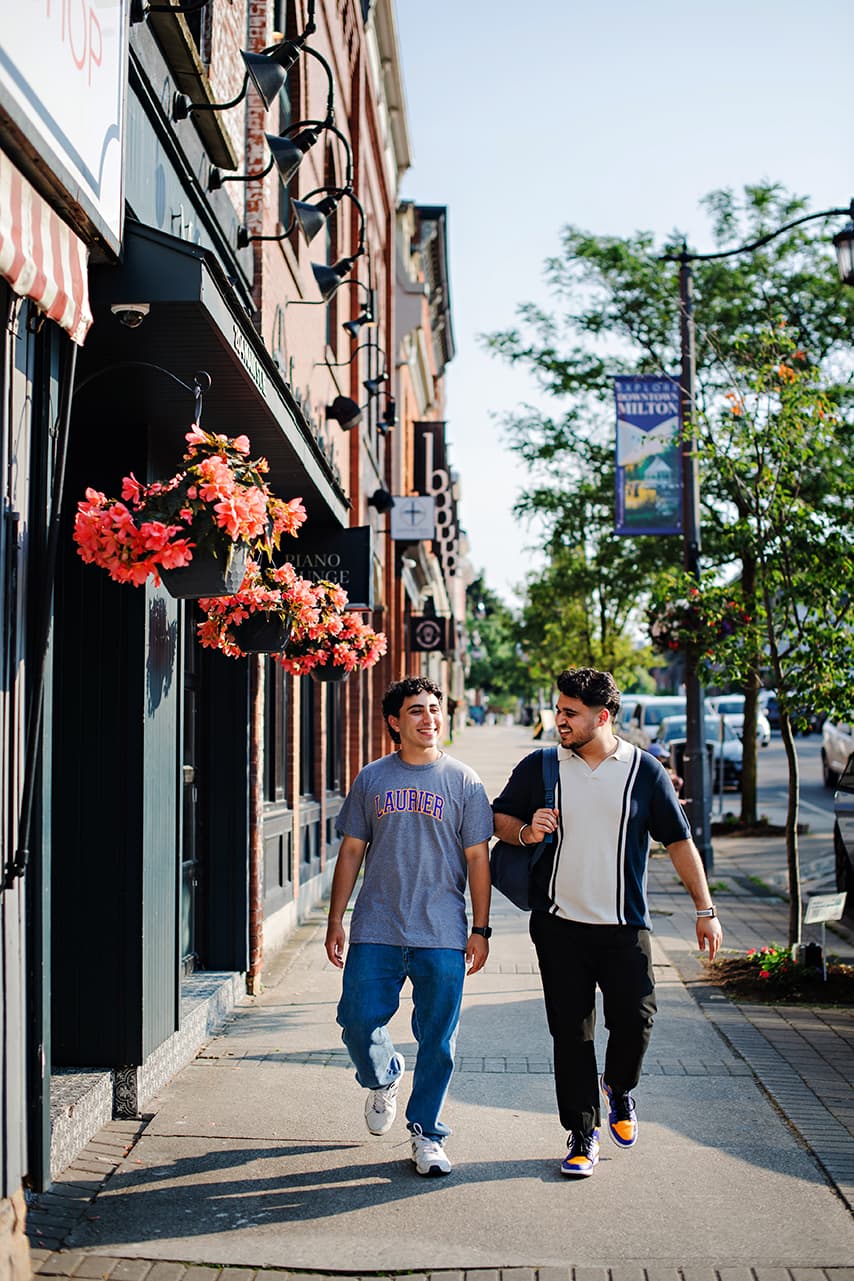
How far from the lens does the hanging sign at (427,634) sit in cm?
2498

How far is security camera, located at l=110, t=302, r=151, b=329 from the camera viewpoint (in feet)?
16.7

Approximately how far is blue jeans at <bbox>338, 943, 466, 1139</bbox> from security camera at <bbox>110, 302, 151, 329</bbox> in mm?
2556

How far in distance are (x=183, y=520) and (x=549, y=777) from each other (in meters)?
1.73

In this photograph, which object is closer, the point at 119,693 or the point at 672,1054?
the point at 119,693

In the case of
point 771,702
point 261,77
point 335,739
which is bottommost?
point 335,739

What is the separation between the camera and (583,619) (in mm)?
41156

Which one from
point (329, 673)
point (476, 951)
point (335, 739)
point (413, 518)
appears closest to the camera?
point (476, 951)

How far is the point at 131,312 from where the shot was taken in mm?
5168

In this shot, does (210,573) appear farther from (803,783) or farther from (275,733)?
(803,783)

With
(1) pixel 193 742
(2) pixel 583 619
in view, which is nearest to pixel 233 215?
(1) pixel 193 742

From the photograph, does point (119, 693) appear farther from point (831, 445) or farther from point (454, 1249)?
point (831, 445)

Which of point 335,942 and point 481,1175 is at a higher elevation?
point 335,942

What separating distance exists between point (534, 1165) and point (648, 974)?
2.95 ft

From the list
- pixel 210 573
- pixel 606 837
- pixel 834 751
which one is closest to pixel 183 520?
pixel 210 573
